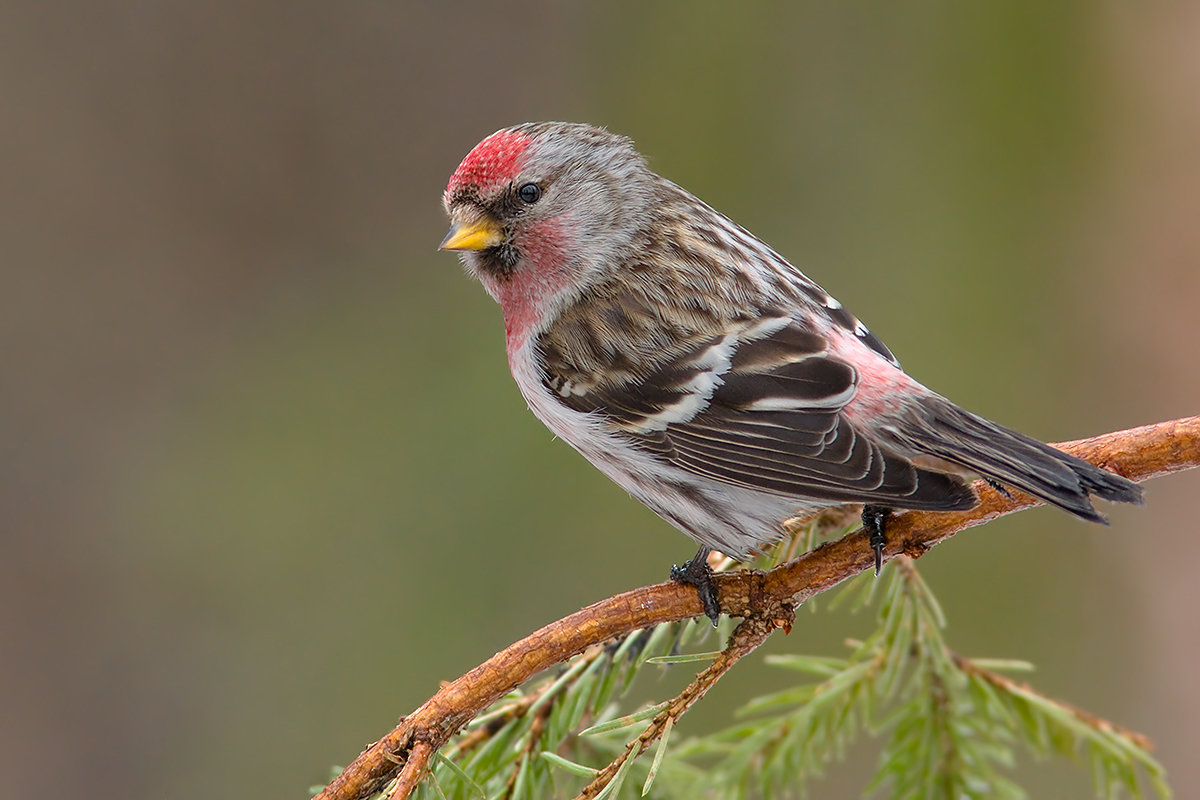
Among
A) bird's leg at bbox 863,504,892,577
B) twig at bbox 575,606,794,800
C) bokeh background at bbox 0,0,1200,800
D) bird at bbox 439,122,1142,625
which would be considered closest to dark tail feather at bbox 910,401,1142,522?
bird at bbox 439,122,1142,625

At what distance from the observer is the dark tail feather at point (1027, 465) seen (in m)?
1.12

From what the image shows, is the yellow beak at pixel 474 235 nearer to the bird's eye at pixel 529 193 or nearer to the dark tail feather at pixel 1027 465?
the bird's eye at pixel 529 193

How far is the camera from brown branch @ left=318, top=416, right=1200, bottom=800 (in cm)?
105

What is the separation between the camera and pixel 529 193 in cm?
173

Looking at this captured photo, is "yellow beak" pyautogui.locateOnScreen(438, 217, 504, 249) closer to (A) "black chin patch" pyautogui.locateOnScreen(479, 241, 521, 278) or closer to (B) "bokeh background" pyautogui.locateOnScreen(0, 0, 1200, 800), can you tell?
(A) "black chin patch" pyautogui.locateOnScreen(479, 241, 521, 278)

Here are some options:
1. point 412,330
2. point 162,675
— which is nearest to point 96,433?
point 162,675

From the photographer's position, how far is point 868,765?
8.91 feet

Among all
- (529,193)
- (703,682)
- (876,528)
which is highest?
(529,193)

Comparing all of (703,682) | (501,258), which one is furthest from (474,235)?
(703,682)

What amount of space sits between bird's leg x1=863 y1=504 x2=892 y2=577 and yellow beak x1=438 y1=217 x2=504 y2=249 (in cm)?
72

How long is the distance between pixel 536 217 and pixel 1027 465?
2.86 ft

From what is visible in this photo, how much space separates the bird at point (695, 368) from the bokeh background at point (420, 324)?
0.86 m

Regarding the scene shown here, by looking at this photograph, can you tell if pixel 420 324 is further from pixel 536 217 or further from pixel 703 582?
pixel 703 582

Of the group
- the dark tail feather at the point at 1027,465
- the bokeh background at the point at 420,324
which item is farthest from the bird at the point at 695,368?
the bokeh background at the point at 420,324
